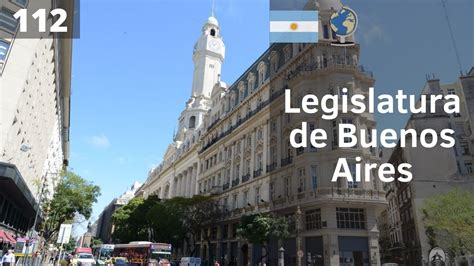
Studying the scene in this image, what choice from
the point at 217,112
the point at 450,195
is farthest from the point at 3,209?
the point at 450,195

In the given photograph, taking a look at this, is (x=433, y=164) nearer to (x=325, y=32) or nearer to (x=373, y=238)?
(x=373, y=238)

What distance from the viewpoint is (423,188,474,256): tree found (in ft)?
109

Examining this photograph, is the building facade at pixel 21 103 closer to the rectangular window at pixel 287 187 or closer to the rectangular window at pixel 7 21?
the rectangular window at pixel 7 21

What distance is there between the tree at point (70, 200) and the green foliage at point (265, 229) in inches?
889

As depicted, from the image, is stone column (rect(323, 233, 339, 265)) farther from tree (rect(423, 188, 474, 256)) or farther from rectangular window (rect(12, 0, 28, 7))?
rectangular window (rect(12, 0, 28, 7))

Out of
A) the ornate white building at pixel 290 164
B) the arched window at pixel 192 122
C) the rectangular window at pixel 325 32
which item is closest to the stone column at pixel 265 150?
the ornate white building at pixel 290 164

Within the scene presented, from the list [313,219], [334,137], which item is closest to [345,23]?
[334,137]

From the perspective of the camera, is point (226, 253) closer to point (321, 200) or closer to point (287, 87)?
point (321, 200)

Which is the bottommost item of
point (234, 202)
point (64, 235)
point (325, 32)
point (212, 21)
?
point (64, 235)

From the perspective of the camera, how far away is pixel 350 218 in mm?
32438

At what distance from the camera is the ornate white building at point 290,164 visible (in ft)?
105

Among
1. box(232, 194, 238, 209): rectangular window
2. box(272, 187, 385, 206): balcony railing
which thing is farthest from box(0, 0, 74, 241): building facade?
box(272, 187, 385, 206): balcony railing

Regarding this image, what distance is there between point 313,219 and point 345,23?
2040cm

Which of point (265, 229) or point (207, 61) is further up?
point (207, 61)
